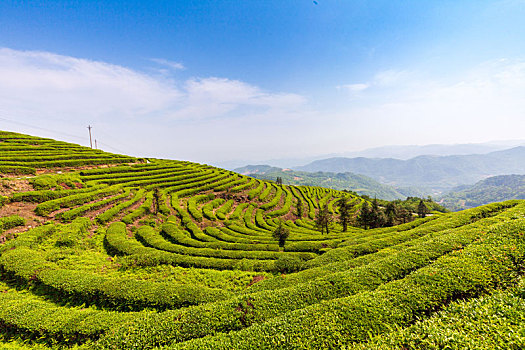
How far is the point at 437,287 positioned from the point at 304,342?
6524 millimetres

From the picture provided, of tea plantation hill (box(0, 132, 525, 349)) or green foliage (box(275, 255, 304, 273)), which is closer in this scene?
tea plantation hill (box(0, 132, 525, 349))

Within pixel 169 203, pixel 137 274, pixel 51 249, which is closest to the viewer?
pixel 137 274

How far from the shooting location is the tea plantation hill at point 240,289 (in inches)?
264

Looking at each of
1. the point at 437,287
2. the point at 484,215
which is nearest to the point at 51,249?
the point at 437,287

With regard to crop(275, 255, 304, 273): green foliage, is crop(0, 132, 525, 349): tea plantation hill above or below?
above

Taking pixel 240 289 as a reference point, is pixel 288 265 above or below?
above

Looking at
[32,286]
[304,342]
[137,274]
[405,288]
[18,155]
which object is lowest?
[137,274]

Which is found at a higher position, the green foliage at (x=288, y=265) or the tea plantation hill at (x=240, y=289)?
the tea plantation hill at (x=240, y=289)

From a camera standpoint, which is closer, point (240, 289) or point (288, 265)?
point (240, 289)

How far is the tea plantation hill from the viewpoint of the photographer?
264 inches

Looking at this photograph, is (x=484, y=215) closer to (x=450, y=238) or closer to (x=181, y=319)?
(x=450, y=238)

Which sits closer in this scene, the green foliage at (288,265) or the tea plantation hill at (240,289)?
the tea plantation hill at (240,289)

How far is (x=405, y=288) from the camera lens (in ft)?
26.9

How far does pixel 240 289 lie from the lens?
12.9 meters
